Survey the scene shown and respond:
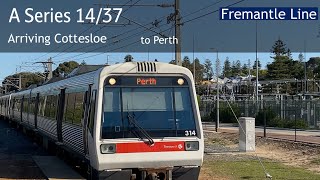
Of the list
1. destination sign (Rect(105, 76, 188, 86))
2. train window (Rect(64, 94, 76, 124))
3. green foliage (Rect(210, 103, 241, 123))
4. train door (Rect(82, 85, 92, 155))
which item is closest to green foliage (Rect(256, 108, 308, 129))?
green foliage (Rect(210, 103, 241, 123))

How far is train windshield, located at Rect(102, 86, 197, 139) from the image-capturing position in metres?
11.1

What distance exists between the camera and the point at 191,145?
1141 cm

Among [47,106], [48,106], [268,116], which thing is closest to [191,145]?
[48,106]

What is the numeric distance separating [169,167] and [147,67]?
2175 mm

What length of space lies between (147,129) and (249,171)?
554 cm

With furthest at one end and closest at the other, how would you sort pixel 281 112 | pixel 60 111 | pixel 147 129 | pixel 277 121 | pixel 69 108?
pixel 281 112, pixel 277 121, pixel 60 111, pixel 69 108, pixel 147 129

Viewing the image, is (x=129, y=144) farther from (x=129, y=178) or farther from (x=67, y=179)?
(x=67, y=179)

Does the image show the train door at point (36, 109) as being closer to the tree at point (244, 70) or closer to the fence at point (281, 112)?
the fence at point (281, 112)

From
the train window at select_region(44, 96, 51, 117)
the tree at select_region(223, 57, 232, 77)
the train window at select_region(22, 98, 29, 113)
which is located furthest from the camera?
the tree at select_region(223, 57, 232, 77)

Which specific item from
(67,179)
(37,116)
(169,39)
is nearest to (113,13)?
(169,39)

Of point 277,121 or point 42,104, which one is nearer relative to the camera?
point 42,104

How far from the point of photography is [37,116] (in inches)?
959

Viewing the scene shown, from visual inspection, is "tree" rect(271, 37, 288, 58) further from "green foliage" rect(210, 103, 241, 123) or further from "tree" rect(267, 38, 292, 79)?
"green foliage" rect(210, 103, 241, 123)

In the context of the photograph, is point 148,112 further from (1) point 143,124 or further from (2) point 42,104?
(2) point 42,104
